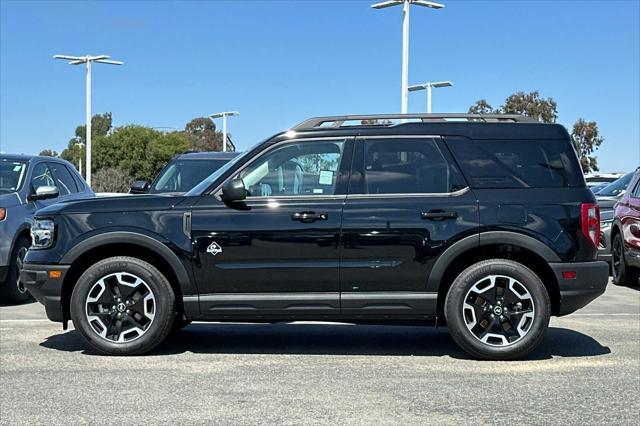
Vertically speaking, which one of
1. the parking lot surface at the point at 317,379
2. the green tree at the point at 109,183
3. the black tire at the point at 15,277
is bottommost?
the parking lot surface at the point at 317,379

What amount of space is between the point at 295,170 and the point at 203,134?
94.7m

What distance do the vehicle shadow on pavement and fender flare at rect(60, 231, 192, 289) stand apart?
2.58ft

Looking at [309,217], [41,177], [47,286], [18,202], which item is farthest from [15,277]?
[309,217]

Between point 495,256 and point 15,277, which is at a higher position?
point 495,256

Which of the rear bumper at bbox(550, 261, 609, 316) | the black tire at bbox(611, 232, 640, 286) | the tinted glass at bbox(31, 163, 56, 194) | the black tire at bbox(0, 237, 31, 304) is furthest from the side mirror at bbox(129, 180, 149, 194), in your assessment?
the black tire at bbox(611, 232, 640, 286)

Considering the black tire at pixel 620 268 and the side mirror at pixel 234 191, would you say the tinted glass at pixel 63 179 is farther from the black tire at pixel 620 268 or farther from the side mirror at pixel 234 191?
the black tire at pixel 620 268

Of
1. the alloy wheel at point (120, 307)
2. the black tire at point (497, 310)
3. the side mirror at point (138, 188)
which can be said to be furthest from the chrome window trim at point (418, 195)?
the side mirror at point (138, 188)

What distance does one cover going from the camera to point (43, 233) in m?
6.07

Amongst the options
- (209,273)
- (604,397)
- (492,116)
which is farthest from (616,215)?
→ (209,273)

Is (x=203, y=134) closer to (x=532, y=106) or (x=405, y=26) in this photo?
(x=532, y=106)

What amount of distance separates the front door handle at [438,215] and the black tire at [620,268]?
546cm

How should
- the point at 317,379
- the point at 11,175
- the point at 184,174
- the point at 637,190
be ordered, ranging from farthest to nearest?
1. the point at 184,174
2. the point at 637,190
3. the point at 11,175
4. the point at 317,379

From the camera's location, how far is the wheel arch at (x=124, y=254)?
5.84 m

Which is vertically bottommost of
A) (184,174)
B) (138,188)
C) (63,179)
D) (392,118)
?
(138,188)
